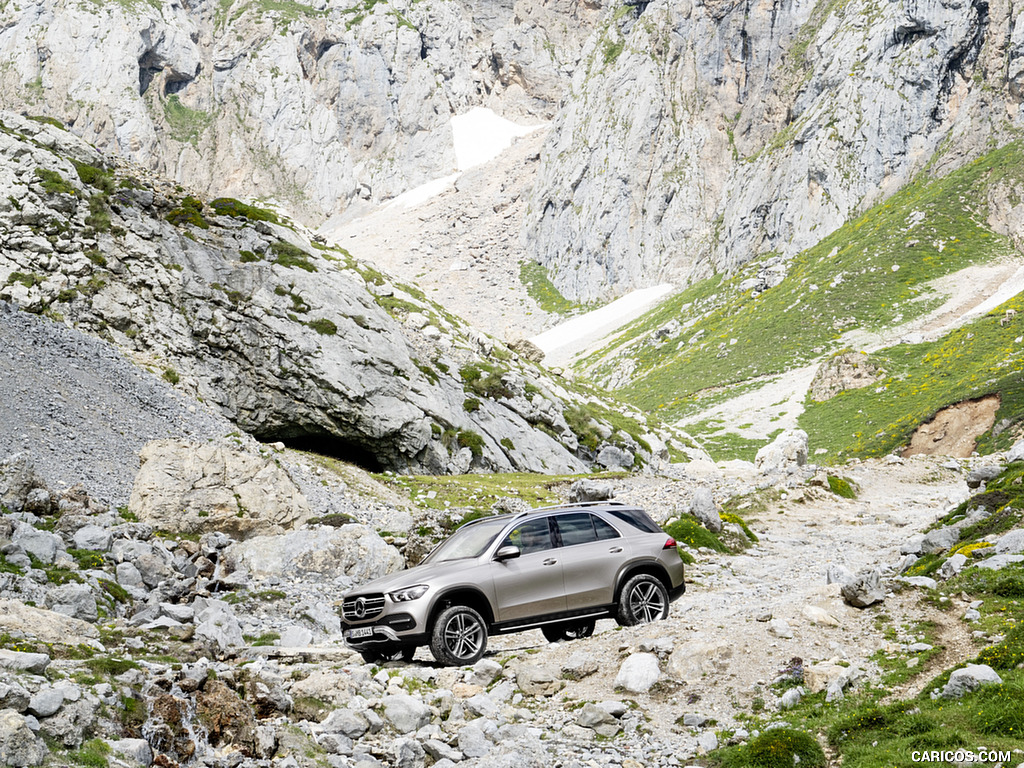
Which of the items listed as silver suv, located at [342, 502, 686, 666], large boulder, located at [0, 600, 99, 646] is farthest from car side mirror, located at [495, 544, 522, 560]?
large boulder, located at [0, 600, 99, 646]

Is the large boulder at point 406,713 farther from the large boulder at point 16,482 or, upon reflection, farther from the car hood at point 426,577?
the large boulder at point 16,482

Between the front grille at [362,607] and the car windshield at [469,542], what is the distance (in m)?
1.64

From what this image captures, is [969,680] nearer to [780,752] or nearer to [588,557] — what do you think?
[780,752]

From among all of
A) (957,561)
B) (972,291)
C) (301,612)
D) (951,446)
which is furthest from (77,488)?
(972,291)

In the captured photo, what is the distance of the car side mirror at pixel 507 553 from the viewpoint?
46.2 feet

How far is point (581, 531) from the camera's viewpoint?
50.3 ft

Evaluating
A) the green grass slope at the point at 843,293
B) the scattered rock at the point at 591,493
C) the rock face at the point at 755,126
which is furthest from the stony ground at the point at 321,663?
the rock face at the point at 755,126

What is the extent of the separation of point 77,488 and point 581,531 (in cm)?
1535

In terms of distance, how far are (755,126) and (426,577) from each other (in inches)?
6909

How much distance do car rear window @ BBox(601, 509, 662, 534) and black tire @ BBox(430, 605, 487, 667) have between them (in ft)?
12.1

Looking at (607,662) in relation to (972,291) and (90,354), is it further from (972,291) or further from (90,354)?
(972,291)

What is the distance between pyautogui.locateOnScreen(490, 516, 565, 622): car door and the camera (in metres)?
14.1

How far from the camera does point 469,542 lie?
50.0 feet

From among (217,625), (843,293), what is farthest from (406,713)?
(843,293)
